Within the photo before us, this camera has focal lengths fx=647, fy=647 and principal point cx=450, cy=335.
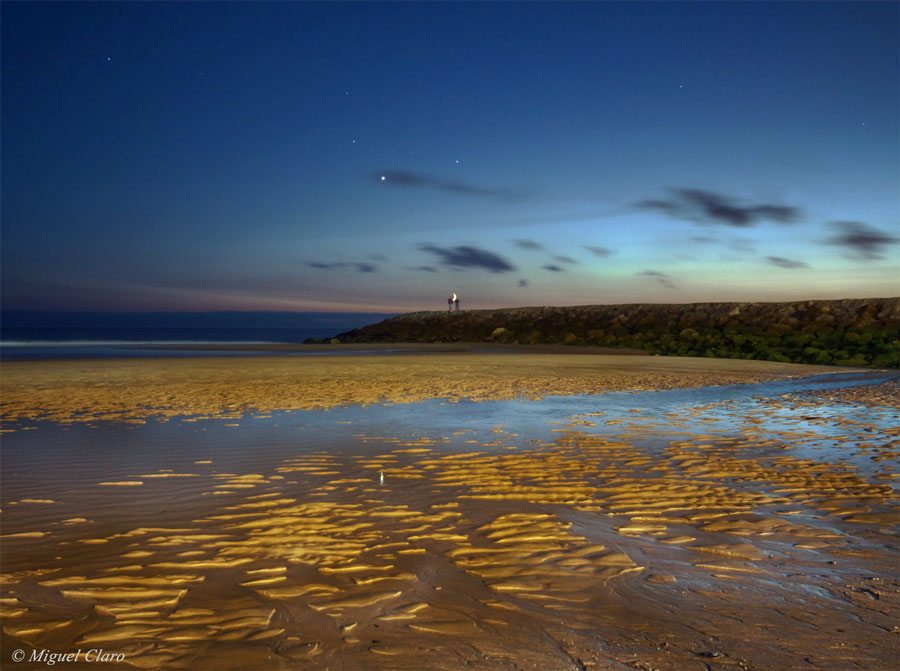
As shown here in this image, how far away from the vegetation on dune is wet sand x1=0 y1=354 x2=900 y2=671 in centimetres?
1832

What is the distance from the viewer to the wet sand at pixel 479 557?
2.82 metres

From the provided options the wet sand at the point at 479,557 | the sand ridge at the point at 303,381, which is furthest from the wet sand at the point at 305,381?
the wet sand at the point at 479,557

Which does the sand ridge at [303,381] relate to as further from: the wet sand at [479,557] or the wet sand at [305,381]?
the wet sand at [479,557]

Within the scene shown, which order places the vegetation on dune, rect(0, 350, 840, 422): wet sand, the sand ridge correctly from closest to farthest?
the sand ridge, rect(0, 350, 840, 422): wet sand, the vegetation on dune

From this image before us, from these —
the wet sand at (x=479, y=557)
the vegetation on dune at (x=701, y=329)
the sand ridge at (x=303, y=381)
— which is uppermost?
the vegetation on dune at (x=701, y=329)

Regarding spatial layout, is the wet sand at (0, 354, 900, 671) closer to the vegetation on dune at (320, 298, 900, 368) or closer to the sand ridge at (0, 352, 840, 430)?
the sand ridge at (0, 352, 840, 430)

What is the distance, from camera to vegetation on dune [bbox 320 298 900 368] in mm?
24609

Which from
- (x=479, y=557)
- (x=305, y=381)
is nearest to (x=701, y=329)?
(x=305, y=381)

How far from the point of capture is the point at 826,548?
4.06 m

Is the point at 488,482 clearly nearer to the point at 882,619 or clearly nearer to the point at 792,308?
the point at 882,619

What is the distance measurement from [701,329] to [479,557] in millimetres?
33196

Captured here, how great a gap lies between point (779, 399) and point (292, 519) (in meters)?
10.5

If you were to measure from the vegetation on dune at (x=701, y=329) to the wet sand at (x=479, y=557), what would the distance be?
18316 millimetres

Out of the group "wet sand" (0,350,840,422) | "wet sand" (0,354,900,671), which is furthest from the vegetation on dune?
"wet sand" (0,354,900,671)
